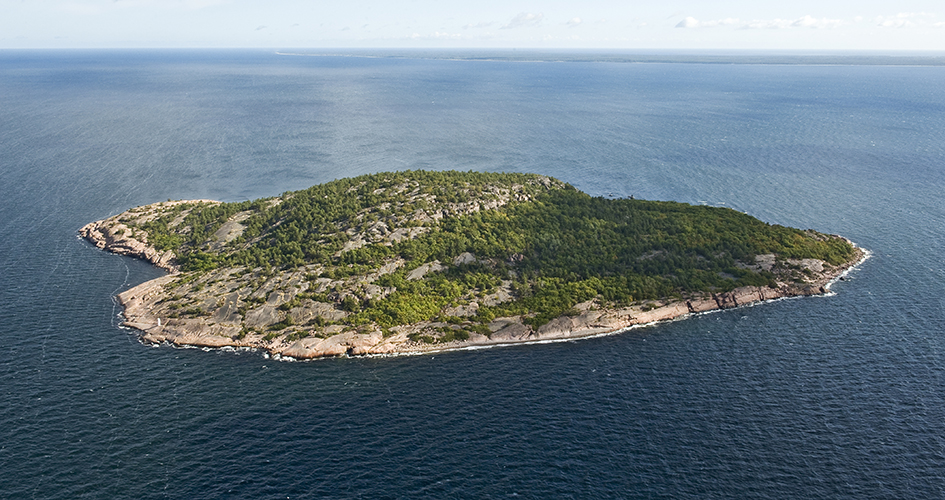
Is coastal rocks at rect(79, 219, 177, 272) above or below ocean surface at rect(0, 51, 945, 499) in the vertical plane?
above

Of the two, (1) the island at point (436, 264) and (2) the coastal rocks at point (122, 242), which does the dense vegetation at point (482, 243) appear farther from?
(2) the coastal rocks at point (122, 242)

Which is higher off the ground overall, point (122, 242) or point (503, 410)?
point (122, 242)

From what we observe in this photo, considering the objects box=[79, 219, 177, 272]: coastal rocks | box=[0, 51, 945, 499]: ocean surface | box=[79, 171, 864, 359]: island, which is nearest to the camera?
box=[0, 51, 945, 499]: ocean surface

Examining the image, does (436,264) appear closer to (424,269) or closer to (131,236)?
(424,269)

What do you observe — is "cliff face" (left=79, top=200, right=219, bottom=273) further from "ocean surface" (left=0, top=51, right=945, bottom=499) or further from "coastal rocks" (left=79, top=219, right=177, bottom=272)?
"ocean surface" (left=0, top=51, right=945, bottom=499)

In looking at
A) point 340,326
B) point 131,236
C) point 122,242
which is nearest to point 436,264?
point 340,326

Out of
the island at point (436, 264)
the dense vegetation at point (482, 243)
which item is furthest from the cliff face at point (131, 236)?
the dense vegetation at point (482, 243)

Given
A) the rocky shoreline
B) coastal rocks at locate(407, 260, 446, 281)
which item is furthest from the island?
coastal rocks at locate(407, 260, 446, 281)
